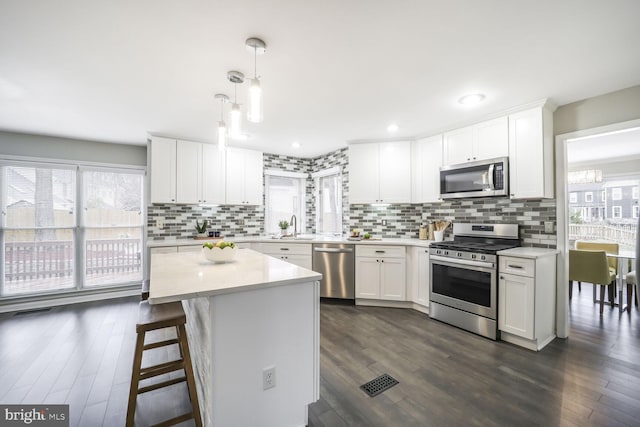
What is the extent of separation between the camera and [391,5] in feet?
4.93

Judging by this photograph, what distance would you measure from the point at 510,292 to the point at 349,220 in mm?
2398

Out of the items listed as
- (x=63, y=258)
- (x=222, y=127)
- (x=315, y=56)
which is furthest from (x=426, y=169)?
(x=63, y=258)

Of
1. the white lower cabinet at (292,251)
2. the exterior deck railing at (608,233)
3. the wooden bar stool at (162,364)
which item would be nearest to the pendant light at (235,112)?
the wooden bar stool at (162,364)

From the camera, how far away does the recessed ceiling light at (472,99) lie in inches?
103

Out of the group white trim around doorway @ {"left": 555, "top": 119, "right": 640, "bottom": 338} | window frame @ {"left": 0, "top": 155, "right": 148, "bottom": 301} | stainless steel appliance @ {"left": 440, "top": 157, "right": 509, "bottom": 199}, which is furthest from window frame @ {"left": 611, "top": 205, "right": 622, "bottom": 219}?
window frame @ {"left": 0, "top": 155, "right": 148, "bottom": 301}

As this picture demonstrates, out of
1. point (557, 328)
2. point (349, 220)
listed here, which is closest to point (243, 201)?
point (349, 220)

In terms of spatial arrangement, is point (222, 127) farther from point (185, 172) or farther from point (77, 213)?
point (77, 213)

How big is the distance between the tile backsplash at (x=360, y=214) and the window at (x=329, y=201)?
0.48ft

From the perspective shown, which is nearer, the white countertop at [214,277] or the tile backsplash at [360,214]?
the white countertop at [214,277]

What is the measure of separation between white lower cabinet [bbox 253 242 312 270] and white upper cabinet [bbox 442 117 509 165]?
7.65ft

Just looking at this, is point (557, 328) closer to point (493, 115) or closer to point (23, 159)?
point (493, 115)

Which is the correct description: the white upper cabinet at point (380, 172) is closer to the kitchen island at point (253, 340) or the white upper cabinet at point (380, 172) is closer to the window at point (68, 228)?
the kitchen island at point (253, 340)

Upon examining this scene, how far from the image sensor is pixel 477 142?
3232mm

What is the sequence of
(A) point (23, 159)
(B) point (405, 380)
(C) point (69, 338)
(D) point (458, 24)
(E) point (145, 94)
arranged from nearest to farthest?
(D) point (458, 24) → (B) point (405, 380) → (E) point (145, 94) → (C) point (69, 338) → (A) point (23, 159)
